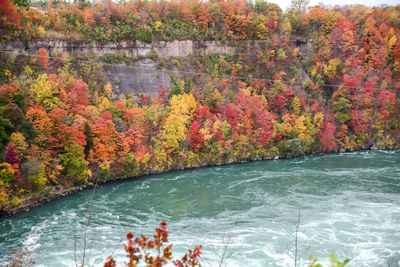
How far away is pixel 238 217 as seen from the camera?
59.6 ft

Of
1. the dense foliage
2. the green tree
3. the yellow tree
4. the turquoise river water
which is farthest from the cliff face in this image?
the turquoise river water

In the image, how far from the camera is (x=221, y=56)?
44469 millimetres

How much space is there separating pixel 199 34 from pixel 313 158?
25177 millimetres

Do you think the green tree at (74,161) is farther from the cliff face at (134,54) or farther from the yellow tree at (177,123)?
the cliff face at (134,54)

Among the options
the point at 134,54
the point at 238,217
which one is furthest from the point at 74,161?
the point at 134,54

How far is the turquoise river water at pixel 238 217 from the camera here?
13727 millimetres

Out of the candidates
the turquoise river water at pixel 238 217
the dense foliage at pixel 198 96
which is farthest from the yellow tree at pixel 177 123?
the turquoise river water at pixel 238 217

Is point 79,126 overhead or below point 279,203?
overhead

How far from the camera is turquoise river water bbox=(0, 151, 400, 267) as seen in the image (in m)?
13.7

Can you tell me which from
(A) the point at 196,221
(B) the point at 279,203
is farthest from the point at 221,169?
(A) the point at 196,221

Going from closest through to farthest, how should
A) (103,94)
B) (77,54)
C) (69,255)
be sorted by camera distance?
(69,255) → (103,94) → (77,54)

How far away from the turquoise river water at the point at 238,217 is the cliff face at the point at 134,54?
45.2 feet

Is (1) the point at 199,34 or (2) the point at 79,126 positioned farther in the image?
(1) the point at 199,34

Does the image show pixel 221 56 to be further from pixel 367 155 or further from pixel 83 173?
pixel 83 173
